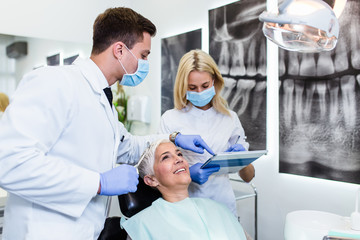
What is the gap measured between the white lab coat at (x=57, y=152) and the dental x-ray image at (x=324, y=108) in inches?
57.4

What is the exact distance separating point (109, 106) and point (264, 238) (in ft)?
6.09

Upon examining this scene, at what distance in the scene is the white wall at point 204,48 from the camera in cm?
218

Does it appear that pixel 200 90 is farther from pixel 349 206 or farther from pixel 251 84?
pixel 349 206

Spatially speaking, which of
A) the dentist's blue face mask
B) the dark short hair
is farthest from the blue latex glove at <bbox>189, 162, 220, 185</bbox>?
the dark short hair

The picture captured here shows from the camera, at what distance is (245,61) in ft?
8.57

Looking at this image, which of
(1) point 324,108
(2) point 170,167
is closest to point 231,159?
(2) point 170,167

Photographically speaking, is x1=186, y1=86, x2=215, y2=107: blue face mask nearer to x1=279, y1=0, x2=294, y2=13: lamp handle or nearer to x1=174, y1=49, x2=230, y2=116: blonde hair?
x1=174, y1=49, x2=230, y2=116: blonde hair

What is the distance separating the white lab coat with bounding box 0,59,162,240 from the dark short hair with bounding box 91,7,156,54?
109 mm

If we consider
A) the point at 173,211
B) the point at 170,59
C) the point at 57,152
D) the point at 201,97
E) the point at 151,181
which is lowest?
the point at 173,211

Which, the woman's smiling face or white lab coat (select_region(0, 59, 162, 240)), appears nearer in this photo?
white lab coat (select_region(0, 59, 162, 240))

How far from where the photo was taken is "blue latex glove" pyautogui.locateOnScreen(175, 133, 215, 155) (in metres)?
1.67

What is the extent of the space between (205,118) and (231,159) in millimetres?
543

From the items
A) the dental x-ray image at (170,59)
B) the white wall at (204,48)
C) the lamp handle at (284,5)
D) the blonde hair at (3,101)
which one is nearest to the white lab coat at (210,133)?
the white wall at (204,48)

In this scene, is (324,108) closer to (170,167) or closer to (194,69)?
(194,69)
